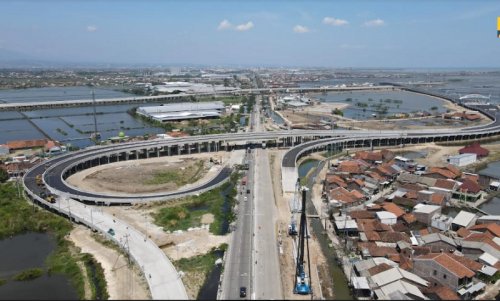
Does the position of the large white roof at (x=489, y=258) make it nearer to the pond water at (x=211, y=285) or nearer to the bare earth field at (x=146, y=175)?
the pond water at (x=211, y=285)

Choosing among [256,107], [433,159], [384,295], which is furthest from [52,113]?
[384,295]

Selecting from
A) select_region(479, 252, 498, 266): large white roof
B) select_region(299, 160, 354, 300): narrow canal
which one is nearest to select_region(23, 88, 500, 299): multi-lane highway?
select_region(299, 160, 354, 300): narrow canal

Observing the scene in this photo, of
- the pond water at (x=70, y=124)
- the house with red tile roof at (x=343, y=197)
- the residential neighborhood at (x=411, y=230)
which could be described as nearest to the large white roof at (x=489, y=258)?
the residential neighborhood at (x=411, y=230)

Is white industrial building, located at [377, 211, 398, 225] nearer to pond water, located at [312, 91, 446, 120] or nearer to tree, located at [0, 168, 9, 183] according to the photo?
tree, located at [0, 168, 9, 183]

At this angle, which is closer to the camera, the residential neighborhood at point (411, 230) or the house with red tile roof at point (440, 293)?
the house with red tile roof at point (440, 293)

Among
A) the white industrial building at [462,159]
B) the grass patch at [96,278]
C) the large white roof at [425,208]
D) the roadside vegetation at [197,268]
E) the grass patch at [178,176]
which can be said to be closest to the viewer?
the grass patch at [96,278]
